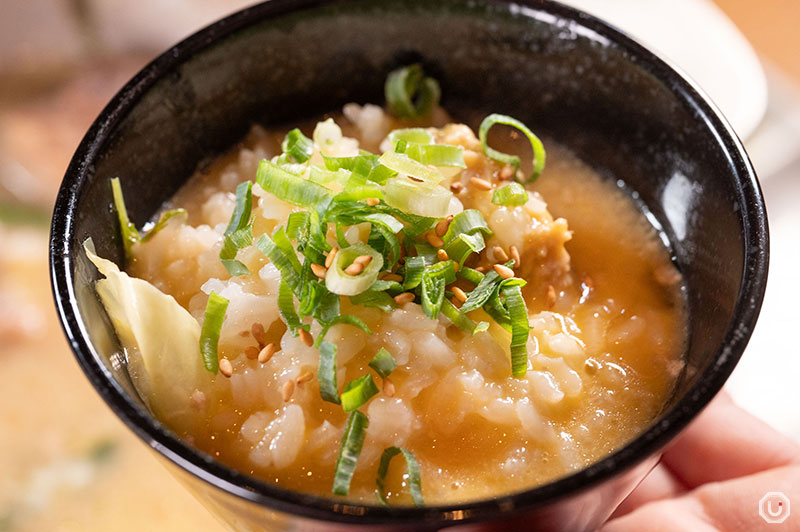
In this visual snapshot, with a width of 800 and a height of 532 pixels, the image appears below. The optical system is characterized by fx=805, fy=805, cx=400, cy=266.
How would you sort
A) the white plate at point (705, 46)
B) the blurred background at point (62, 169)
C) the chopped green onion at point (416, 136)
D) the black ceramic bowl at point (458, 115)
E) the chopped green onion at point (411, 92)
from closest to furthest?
the black ceramic bowl at point (458, 115)
the chopped green onion at point (416, 136)
the chopped green onion at point (411, 92)
the blurred background at point (62, 169)
the white plate at point (705, 46)

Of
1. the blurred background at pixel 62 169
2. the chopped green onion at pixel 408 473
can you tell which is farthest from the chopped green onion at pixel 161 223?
the blurred background at pixel 62 169

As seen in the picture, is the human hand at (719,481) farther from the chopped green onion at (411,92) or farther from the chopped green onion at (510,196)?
the chopped green onion at (411,92)

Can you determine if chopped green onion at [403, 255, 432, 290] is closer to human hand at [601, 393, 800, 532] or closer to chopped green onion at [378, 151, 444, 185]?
chopped green onion at [378, 151, 444, 185]

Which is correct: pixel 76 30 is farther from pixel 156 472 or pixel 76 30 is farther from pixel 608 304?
pixel 608 304

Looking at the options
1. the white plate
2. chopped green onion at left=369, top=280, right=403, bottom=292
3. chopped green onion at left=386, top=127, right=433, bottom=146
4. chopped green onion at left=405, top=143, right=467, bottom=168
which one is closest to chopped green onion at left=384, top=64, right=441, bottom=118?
chopped green onion at left=386, top=127, right=433, bottom=146

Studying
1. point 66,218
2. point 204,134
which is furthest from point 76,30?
point 66,218

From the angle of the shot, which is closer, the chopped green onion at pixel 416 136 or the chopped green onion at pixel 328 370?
the chopped green onion at pixel 328 370
